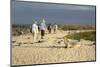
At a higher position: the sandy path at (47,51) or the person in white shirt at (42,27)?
the person in white shirt at (42,27)

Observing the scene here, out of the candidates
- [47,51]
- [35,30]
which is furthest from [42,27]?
[47,51]

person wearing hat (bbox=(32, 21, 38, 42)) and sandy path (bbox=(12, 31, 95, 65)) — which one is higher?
person wearing hat (bbox=(32, 21, 38, 42))

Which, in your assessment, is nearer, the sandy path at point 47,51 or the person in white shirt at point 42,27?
the sandy path at point 47,51

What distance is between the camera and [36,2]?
2.90 metres

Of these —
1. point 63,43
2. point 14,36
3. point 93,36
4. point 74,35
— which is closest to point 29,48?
point 14,36

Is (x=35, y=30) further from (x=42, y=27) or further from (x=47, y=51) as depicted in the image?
(x=47, y=51)

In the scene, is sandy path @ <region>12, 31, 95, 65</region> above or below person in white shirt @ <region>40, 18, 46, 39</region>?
below

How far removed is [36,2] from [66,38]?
2.14 feet

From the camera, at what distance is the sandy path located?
2.81 m

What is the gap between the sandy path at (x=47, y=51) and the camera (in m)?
2.81

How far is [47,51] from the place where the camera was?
2.97 meters

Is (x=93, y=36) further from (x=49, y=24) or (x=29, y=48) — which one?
(x=29, y=48)

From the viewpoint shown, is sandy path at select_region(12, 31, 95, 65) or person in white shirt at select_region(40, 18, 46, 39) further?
person in white shirt at select_region(40, 18, 46, 39)

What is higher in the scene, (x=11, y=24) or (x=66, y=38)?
(x=11, y=24)
